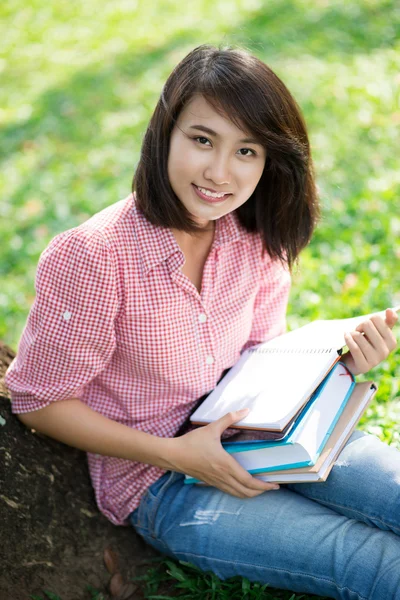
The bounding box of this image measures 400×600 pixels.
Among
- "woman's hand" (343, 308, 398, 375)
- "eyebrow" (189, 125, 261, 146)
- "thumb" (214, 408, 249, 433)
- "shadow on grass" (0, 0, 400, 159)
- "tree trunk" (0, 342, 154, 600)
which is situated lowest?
"tree trunk" (0, 342, 154, 600)

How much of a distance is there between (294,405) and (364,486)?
0.34m

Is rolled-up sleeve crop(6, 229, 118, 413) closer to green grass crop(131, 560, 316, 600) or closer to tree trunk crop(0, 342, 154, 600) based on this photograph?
tree trunk crop(0, 342, 154, 600)

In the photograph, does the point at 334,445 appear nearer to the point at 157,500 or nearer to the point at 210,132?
the point at 157,500

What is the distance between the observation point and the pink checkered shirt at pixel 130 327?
1.87 m

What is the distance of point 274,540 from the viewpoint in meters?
1.92

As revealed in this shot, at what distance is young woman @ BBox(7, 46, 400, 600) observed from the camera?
1.86m

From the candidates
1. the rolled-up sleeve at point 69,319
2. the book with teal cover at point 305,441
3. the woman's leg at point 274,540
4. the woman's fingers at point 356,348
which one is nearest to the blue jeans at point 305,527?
the woman's leg at point 274,540

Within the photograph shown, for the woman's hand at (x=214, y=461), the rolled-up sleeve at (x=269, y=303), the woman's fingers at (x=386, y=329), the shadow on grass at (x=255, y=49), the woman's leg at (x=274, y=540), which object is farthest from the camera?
the shadow on grass at (x=255, y=49)

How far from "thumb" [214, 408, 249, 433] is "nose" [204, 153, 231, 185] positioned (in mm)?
642

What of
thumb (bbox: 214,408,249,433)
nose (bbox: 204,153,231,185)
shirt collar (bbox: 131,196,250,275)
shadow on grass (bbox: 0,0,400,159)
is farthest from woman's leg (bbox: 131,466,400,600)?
shadow on grass (bbox: 0,0,400,159)

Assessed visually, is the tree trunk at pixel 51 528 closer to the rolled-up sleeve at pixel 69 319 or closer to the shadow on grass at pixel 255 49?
the rolled-up sleeve at pixel 69 319

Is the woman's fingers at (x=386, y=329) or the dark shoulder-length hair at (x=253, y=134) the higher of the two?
the dark shoulder-length hair at (x=253, y=134)

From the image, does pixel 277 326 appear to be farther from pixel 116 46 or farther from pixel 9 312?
pixel 116 46

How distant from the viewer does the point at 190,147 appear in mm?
1898
